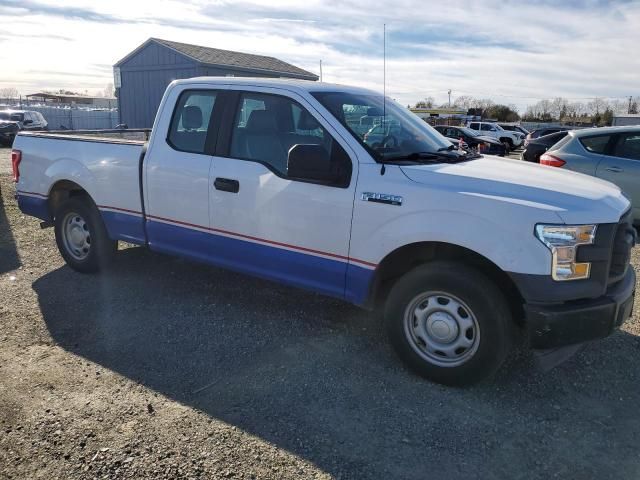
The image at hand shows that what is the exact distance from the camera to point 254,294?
529 cm

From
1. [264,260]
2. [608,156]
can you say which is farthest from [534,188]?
[608,156]

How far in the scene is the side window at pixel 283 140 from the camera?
12.5 feet

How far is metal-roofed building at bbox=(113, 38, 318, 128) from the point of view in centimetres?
1847

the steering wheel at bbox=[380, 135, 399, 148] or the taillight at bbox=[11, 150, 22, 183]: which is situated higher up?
the steering wheel at bbox=[380, 135, 399, 148]

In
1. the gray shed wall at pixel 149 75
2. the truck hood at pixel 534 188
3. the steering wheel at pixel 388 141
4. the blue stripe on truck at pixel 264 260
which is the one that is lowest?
the blue stripe on truck at pixel 264 260

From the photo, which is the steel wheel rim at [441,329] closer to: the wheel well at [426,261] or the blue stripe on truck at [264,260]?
the wheel well at [426,261]

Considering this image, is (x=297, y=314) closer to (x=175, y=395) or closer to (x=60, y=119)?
(x=175, y=395)

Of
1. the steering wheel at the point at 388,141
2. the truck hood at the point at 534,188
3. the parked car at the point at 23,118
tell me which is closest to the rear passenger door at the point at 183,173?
the steering wheel at the point at 388,141

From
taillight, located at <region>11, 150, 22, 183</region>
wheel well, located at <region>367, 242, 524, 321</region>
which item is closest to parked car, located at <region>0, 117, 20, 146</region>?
taillight, located at <region>11, 150, 22, 183</region>

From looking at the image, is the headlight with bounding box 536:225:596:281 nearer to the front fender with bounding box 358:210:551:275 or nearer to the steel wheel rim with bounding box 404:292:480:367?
the front fender with bounding box 358:210:551:275

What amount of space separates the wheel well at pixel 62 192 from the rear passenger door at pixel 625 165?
7034 mm

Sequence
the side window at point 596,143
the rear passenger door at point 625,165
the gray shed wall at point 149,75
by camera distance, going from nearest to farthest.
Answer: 1. the rear passenger door at point 625,165
2. the side window at point 596,143
3. the gray shed wall at point 149,75

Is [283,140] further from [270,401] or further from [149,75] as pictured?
[149,75]

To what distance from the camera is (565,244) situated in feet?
10.5
